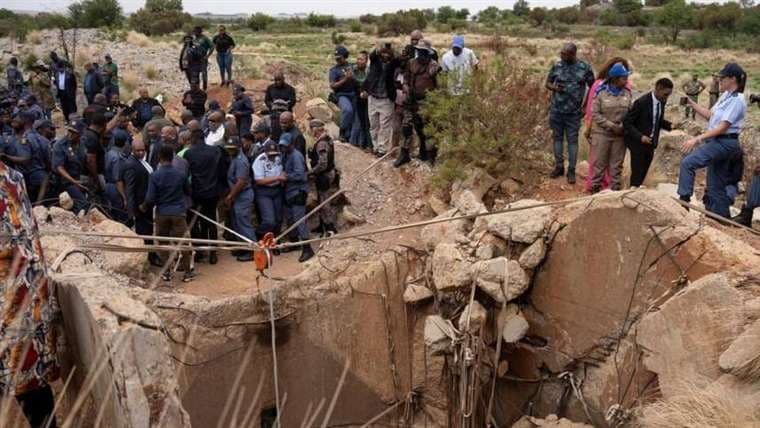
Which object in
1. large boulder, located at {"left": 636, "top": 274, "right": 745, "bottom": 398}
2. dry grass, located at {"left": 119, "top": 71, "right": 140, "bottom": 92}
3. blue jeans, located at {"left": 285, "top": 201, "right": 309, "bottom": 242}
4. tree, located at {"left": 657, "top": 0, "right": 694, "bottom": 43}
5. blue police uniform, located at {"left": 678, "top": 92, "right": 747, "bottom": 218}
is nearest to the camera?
large boulder, located at {"left": 636, "top": 274, "right": 745, "bottom": 398}

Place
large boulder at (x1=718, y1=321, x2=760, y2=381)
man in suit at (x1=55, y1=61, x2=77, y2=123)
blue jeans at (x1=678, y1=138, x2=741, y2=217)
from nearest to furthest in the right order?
large boulder at (x1=718, y1=321, x2=760, y2=381) < blue jeans at (x1=678, y1=138, x2=741, y2=217) < man in suit at (x1=55, y1=61, x2=77, y2=123)

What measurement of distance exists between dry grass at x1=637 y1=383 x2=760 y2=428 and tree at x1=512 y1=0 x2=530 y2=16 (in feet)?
218

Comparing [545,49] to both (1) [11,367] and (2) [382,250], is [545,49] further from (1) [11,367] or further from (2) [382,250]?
(1) [11,367]

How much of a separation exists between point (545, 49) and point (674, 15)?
16.4 m

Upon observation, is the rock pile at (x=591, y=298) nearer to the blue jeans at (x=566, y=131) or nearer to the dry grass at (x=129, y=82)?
the blue jeans at (x=566, y=131)

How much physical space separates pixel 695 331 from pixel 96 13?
40.5 m

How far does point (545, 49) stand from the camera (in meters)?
38.2

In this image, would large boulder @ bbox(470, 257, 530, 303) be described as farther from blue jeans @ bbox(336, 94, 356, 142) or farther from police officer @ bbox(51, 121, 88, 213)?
blue jeans @ bbox(336, 94, 356, 142)

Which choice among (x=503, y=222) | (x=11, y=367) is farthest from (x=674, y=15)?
(x=11, y=367)

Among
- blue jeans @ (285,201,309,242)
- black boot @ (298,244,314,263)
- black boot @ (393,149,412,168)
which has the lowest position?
black boot @ (298,244,314,263)

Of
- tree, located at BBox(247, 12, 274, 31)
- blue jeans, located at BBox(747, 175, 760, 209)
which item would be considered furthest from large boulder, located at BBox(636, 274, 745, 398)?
tree, located at BBox(247, 12, 274, 31)

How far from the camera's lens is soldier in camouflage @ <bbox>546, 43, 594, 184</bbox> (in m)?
8.87

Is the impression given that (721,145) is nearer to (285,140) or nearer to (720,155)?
(720,155)

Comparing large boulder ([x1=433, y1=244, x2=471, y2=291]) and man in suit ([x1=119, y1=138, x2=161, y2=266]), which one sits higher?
man in suit ([x1=119, y1=138, x2=161, y2=266])
